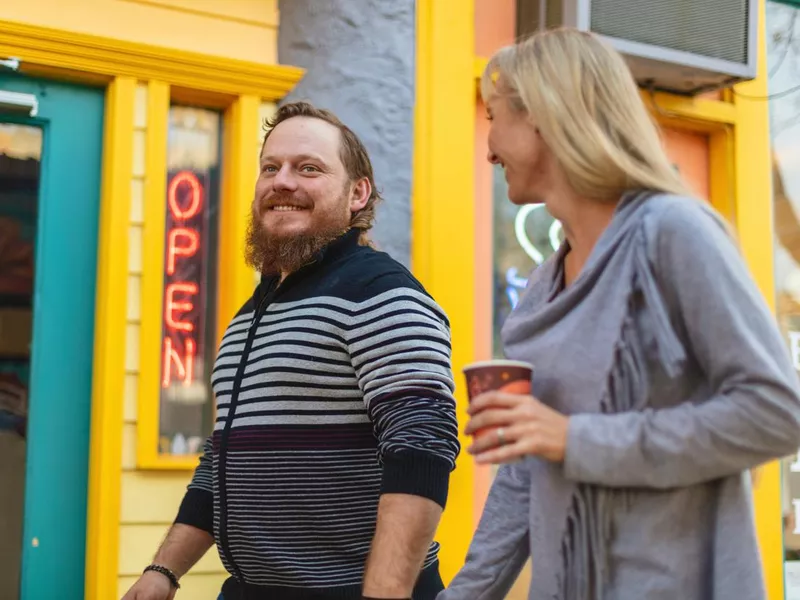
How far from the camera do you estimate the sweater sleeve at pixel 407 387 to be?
253 cm

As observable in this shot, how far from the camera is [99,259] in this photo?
14.8 feet

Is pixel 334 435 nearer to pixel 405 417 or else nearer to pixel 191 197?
pixel 405 417

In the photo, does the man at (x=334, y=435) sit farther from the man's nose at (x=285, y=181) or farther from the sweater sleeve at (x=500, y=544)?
the sweater sleeve at (x=500, y=544)

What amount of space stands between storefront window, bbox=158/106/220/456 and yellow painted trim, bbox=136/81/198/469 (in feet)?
0.23

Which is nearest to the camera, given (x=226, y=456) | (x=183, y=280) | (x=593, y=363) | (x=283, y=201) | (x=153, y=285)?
(x=593, y=363)

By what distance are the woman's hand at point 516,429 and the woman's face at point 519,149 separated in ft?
1.41

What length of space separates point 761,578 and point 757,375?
1.07 ft

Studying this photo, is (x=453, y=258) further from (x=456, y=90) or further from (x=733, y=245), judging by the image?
(x=733, y=245)

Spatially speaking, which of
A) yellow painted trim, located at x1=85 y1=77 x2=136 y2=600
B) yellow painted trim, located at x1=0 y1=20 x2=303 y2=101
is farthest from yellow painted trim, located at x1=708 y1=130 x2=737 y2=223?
yellow painted trim, located at x1=85 y1=77 x2=136 y2=600

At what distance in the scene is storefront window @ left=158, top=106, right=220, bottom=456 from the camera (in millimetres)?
4539

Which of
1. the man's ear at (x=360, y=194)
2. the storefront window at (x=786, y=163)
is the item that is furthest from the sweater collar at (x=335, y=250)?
the storefront window at (x=786, y=163)

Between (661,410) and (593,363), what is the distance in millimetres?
131

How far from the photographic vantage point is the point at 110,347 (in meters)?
4.36

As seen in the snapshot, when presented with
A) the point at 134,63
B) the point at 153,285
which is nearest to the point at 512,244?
the point at 153,285
